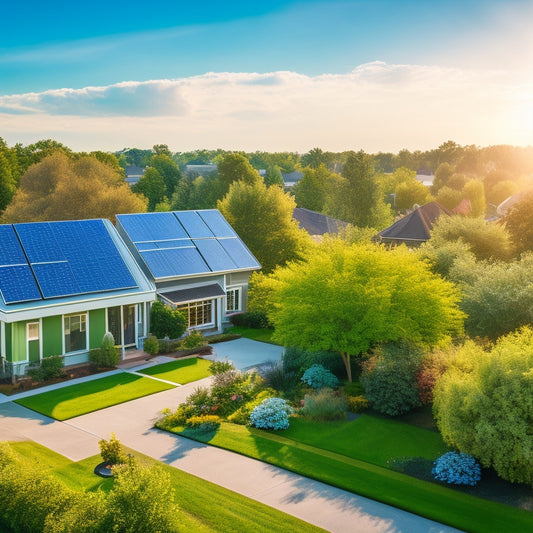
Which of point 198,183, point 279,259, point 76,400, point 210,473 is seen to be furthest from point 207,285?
point 198,183

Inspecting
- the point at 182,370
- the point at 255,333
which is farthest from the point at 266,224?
the point at 182,370

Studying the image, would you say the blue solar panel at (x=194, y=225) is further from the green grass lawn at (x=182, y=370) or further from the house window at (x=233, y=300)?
the green grass lawn at (x=182, y=370)

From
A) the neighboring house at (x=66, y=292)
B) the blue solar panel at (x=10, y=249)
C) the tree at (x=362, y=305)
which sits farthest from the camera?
the blue solar panel at (x=10, y=249)

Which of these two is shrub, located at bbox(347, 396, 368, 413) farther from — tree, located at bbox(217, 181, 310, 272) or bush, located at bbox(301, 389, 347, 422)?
tree, located at bbox(217, 181, 310, 272)

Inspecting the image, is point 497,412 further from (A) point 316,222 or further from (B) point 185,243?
(A) point 316,222

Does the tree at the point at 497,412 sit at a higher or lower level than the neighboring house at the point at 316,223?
lower

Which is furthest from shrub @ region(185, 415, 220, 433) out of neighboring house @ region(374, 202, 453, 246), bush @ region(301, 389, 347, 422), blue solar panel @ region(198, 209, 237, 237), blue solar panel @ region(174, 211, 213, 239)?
neighboring house @ region(374, 202, 453, 246)

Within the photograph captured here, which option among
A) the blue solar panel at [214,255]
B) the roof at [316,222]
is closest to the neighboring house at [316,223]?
the roof at [316,222]

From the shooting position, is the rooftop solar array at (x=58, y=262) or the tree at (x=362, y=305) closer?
the tree at (x=362, y=305)
